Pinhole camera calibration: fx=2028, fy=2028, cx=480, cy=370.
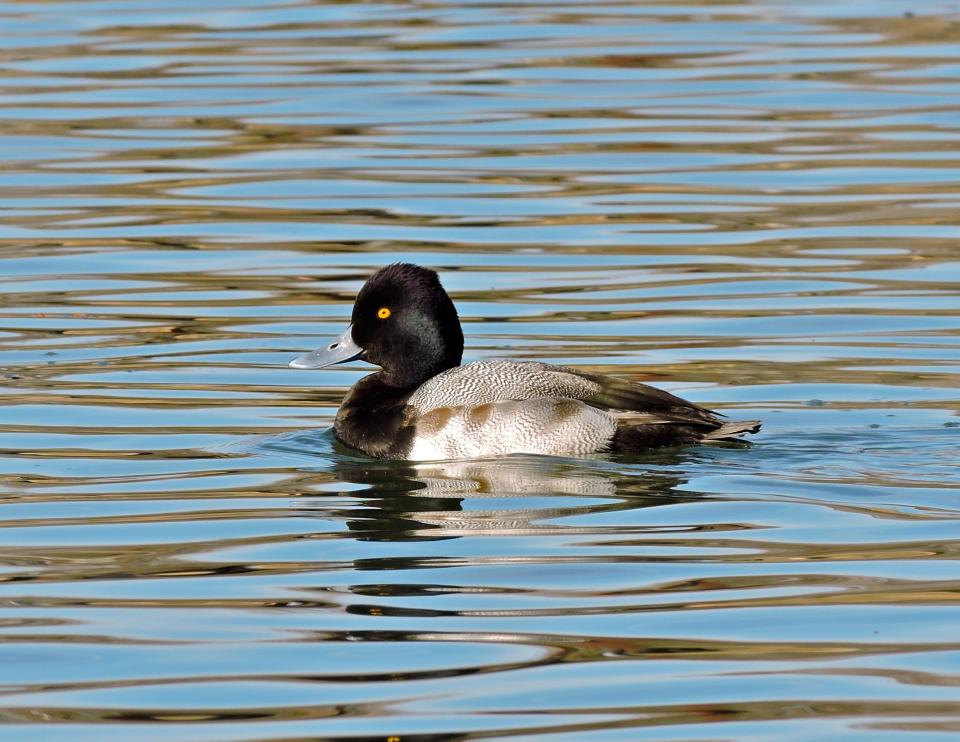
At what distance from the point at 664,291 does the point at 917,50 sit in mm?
8218

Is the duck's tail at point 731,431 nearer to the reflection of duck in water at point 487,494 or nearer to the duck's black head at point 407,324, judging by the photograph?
the reflection of duck in water at point 487,494

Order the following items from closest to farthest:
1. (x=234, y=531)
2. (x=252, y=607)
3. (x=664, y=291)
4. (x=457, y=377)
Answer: (x=252, y=607) < (x=234, y=531) < (x=457, y=377) < (x=664, y=291)

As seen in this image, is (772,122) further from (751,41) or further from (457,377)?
(457,377)

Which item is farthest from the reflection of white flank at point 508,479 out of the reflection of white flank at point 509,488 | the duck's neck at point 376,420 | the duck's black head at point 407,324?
the duck's black head at point 407,324

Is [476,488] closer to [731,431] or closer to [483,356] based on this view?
[731,431]

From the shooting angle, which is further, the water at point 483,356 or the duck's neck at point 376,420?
the duck's neck at point 376,420

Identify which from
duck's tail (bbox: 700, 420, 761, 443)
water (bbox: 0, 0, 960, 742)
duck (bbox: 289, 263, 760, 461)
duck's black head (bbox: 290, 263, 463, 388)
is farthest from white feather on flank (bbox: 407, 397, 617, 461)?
duck's black head (bbox: 290, 263, 463, 388)

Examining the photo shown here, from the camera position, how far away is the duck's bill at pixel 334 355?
32.1 feet

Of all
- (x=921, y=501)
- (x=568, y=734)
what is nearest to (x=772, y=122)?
(x=921, y=501)

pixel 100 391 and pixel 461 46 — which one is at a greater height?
pixel 461 46

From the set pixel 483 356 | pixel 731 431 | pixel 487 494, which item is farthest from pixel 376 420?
pixel 483 356

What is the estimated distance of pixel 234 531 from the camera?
7.73 metres

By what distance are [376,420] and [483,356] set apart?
72.0 inches

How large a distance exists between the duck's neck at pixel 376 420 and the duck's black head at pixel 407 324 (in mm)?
96
